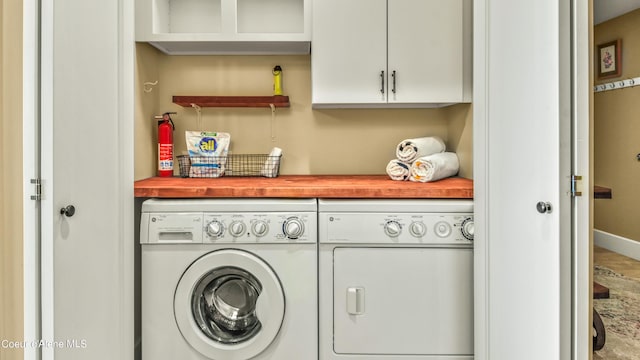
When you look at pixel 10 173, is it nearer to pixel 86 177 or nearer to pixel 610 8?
pixel 86 177

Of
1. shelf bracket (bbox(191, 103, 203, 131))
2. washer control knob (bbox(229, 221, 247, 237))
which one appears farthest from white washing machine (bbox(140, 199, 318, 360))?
shelf bracket (bbox(191, 103, 203, 131))

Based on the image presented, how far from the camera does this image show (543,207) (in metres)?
1.30

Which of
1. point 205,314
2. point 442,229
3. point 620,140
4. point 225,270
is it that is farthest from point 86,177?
point 620,140

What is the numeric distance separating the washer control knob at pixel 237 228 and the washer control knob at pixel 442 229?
802 mm

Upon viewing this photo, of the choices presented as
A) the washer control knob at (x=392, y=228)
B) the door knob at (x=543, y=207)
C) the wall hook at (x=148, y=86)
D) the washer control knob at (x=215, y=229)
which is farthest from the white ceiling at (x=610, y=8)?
the wall hook at (x=148, y=86)

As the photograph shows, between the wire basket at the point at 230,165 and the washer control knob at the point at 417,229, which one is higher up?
the wire basket at the point at 230,165

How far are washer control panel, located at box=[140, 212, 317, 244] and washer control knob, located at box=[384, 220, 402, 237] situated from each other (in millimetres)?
301

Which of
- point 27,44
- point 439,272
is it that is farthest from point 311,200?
point 27,44

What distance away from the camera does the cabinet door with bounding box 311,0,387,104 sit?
2133 millimetres

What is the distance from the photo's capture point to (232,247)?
1.84m

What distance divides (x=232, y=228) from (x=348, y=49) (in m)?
1.03

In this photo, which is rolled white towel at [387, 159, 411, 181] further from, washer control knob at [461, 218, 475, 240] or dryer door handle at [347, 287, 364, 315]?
dryer door handle at [347, 287, 364, 315]

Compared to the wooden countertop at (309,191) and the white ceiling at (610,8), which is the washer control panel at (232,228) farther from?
the white ceiling at (610,8)

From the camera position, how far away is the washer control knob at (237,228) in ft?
6.00
